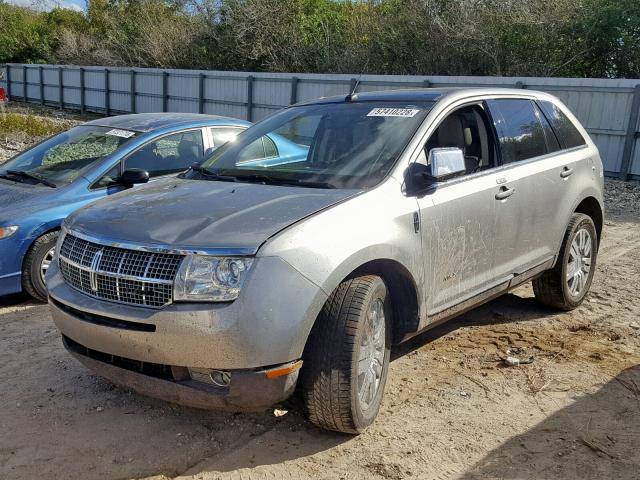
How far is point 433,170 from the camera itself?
3785mm

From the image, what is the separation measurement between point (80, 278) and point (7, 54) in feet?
160

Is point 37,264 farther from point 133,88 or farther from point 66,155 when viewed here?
point 133,88

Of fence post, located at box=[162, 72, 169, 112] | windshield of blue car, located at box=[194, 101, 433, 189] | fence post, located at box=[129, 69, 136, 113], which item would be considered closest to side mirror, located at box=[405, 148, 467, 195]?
windshield of blue car, located at box=[194, 101, 433, 189]

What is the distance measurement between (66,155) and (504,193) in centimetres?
423

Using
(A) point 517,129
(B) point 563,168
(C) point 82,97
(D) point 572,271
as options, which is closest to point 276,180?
(A) point 517,129

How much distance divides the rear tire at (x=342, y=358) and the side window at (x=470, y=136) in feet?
4.38

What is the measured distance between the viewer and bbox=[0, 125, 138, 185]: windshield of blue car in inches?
244

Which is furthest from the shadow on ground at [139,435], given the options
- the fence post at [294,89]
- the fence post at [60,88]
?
the fence post at [60,88]

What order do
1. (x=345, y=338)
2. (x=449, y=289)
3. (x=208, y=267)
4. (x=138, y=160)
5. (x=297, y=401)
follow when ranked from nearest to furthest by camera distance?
(x=208, y=267)
(x=345, y=338)
(x=297, y=401)
(x=449, y=289)
(x=138, y=160)

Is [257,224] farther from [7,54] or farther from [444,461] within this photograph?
[7,54]

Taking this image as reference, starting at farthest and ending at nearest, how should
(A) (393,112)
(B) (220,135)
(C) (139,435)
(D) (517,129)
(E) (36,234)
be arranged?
(B) (220,135)
(E) (36,234)
(D) (517,129)
(A) (393,112)
(C) (139,435)

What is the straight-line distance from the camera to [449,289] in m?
4.11

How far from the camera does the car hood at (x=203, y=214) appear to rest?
3.12 m

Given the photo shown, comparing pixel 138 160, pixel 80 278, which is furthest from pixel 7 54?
pixel 80 278
